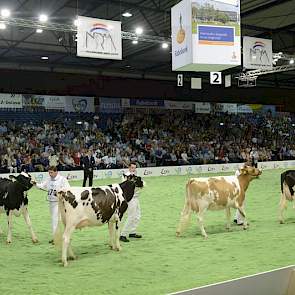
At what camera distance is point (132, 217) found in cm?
854

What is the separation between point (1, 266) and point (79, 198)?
1535 mm

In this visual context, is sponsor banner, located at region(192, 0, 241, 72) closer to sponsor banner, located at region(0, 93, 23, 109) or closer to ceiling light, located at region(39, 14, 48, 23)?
ceiling light, located at region(39, 14, 48, 23)

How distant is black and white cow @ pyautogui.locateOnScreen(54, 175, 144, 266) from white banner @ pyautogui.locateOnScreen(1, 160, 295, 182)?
13221mm

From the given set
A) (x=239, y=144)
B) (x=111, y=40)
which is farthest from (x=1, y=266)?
(x=239, y=144)

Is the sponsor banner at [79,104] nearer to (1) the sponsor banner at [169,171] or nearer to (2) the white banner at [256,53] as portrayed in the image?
(1) the sponsor banner at [169,171]

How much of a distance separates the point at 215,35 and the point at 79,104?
63.2 ft

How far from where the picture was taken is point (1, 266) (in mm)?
6723

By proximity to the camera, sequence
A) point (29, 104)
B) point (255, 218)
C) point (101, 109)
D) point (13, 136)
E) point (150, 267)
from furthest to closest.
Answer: point (101, 109) < point (29, 104) < point (13, 136) < point (255, 218) < point (150, 267)

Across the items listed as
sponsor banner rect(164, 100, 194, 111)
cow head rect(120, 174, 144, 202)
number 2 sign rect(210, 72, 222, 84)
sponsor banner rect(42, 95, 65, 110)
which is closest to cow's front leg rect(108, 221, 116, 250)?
cow head rect(120, 174, 144, 202)

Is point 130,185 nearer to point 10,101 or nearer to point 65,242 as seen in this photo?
point 65,242

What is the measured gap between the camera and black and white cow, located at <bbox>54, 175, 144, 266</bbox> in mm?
6844

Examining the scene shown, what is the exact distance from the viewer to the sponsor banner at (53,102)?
26.4 meters

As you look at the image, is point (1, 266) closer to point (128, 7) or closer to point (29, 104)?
point (128, 7)

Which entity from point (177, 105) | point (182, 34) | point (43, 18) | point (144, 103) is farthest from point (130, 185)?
point (177, 105)
